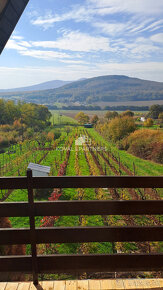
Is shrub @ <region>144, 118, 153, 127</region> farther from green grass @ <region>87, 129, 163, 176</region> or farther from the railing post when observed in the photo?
the railing post

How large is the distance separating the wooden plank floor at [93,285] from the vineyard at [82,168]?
4.61m

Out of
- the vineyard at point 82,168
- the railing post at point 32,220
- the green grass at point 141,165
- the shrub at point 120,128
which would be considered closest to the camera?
the railing post at point 32,220

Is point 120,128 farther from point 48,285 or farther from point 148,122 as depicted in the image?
point 48,285

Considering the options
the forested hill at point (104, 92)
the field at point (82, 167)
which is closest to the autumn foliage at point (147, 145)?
the field at point (82, 167)

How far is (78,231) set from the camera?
29.8 inches

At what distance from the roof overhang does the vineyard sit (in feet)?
16.5

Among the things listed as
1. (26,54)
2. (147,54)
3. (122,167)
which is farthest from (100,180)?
(26,54)

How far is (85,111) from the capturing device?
604 inches

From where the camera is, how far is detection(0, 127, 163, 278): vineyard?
6578 millimetres

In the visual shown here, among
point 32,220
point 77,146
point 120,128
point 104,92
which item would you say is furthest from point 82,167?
point 32,220

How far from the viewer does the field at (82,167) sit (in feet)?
21.8

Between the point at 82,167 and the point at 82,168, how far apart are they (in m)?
0.15

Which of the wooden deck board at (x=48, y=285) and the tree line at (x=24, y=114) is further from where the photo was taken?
the tree line at (x=24, y=114)

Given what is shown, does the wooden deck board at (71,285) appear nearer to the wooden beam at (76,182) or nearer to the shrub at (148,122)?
the wooden beam at (76,182)
